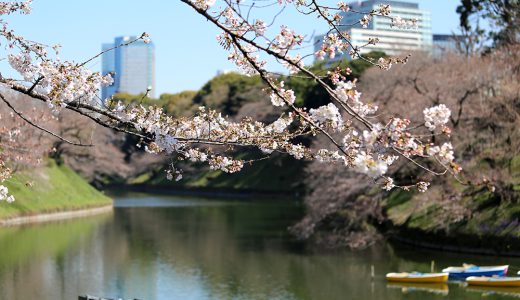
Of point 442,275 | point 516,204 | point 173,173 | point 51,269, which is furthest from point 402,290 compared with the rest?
point 173,173

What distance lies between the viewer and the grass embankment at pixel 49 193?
1342 inches

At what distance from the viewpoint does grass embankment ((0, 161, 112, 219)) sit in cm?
3409

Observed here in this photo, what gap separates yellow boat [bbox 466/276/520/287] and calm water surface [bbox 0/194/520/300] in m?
0.18

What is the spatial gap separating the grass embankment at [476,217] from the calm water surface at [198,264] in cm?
69

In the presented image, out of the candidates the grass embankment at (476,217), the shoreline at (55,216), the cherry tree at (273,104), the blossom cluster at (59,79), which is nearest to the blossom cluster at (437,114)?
the cherry tree at (273,104)

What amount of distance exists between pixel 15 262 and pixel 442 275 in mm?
12360

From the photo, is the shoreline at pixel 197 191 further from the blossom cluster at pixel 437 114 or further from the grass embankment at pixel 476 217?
the blossom cluster at pixel 437 114

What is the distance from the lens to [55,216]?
1428 inches

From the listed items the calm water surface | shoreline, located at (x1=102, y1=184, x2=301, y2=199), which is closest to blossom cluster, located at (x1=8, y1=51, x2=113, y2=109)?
the calm water surface

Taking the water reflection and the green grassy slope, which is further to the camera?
the green grassy slope

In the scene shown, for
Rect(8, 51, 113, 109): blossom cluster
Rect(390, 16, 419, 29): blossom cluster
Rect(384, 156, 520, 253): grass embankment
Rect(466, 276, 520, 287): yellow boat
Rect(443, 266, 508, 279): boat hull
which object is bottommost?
Rect(466, 276, 520, 287): yellow boat

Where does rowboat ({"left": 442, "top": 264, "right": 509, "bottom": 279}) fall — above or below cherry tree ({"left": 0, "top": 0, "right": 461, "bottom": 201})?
below

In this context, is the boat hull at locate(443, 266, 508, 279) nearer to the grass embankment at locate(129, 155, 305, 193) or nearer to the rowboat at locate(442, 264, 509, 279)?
the rowboat at locate(442, 264, 509, 279)

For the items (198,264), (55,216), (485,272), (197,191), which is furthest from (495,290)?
(197,191)
